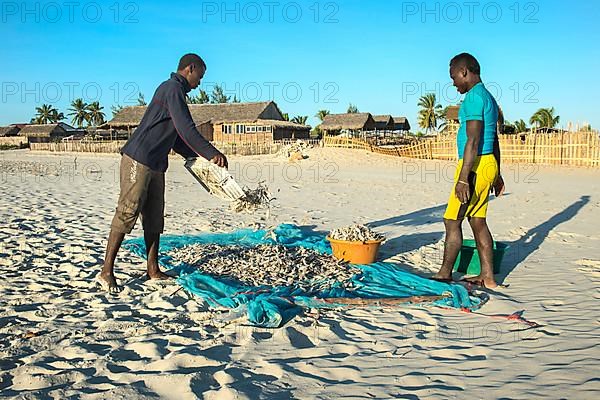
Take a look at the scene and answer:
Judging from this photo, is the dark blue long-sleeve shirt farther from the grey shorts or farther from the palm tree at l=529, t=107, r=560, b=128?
the palm tree at l=529, t=107, r=560, b=128

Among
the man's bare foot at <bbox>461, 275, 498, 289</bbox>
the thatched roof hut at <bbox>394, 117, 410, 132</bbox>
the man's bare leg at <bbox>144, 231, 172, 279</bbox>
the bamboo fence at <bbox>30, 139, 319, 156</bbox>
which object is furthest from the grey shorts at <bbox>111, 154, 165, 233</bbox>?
the thatched roof hut at <bbox>394, 117, 410, 132</bbox>

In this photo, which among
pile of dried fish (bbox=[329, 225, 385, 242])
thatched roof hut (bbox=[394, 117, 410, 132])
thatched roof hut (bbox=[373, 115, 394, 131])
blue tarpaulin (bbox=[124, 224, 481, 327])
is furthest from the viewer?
thatched roof hut (bbox=[394, 117, 410, 132])

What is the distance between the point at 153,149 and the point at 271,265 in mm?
1492

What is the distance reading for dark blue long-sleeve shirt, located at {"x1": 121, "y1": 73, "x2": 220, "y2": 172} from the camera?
12.8 ft

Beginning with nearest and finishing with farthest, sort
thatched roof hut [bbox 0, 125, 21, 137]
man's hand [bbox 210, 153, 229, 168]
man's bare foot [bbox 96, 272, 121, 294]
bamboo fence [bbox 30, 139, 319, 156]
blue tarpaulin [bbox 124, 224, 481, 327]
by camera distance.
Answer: blue tarpaulin [bbox 124, 224, 481, 327] < man's bare foot [bbox 96, 272, 121, 294] < man's hand [bbox 210, 153, 229, 168] < bamboo fence [bbox 30, 139, 319, 156] < thatched roof hut [bbox 0, 125, 21, 137]

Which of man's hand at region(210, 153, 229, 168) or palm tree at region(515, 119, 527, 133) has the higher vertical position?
palm tree at region(515, 119, 527, 133)

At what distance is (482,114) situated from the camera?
13.5ft

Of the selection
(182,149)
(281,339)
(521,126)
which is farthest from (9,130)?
(281,339)

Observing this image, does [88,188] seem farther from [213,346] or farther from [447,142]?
[447,142]

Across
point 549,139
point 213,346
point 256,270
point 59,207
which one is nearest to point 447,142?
point 549,139

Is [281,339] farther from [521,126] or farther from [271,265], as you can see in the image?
[521,126]

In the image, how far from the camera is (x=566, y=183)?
14.2 meters

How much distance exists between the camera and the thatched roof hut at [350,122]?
138 feet

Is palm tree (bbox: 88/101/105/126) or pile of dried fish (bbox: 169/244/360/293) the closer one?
pile of dried fish (bbox: 169/244/360/293)
